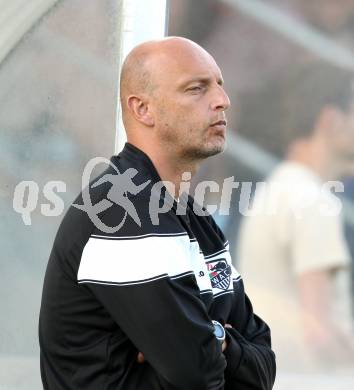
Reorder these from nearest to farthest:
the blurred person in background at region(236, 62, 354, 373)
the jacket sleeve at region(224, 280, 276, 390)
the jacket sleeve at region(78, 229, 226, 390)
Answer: the jacket sleeve at region(78, 229, 226, 390)
the jacket sleeve at region(224, 280, 276, 390)
the blurred person in background at region(236, 62, 354, 373)

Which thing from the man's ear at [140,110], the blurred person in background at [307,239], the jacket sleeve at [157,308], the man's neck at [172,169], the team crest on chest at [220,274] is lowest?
the jacket sleeve at [157,308]

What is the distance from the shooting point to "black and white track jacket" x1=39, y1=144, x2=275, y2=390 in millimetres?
2092

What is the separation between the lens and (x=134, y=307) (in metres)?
2.09

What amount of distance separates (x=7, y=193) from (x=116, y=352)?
1200mm

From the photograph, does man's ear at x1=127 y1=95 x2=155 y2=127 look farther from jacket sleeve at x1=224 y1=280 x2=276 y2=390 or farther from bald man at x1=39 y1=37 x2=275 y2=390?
jacket sleeve at x1=224 y1=280 x2=276 y2=390

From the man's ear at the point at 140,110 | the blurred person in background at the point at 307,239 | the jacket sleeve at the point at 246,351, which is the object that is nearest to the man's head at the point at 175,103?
the man's ear at the point at 140,110

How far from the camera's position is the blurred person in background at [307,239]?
12.8 ft

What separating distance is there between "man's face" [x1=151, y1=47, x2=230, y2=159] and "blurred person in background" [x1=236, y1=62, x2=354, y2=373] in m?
1.50

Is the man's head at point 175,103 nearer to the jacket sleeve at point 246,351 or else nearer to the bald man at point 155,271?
the bald man at point 155,271

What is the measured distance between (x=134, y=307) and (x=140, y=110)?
586 millimetres

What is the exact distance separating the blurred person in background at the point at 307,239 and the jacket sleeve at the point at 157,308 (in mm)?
1780

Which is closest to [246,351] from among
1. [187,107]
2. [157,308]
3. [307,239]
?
[157,308]

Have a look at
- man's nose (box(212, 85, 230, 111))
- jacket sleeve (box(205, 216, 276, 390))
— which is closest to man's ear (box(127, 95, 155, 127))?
man's nose (box(212, 85, 230, 111))

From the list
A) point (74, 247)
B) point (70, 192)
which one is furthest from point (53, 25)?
point (74, 247)
